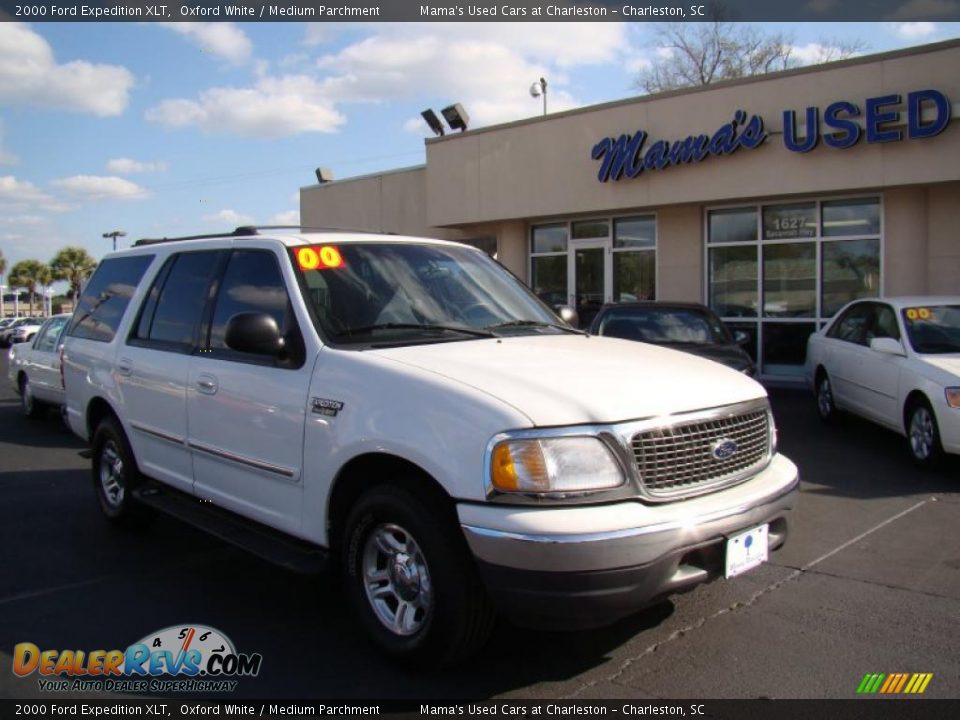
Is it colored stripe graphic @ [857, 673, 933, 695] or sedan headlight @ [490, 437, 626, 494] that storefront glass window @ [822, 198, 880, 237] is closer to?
colored stripe graphic @ [857, 673, 933, 695]

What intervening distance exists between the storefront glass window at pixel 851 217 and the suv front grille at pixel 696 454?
1060 cm

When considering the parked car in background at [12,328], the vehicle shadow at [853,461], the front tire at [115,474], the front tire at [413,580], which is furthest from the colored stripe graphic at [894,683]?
the parked car in background at [12,328]

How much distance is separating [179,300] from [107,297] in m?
1.32

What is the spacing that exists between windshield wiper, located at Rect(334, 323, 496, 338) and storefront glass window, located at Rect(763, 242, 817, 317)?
10.8 meters

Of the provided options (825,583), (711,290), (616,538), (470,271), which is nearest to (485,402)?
(616,538)

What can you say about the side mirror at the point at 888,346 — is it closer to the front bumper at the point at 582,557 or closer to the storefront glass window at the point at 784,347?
the front bumper at the point at 582,557

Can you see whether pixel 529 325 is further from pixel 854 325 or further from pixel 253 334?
pixel 854 325

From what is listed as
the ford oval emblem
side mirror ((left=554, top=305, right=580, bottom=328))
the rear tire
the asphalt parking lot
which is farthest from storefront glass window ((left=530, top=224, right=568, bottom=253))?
the ford oval emblem

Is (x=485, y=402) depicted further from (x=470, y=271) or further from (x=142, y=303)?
(x=142, y=303)

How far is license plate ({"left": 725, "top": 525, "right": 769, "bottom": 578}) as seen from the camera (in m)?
3.37

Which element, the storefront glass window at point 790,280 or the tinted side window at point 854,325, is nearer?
the tinted side window at point 854,325

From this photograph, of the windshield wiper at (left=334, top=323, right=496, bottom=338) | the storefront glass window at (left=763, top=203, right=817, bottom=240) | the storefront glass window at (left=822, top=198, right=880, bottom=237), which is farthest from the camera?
the storefront glass window at (left=763, top=203, right=817, bottom=240)

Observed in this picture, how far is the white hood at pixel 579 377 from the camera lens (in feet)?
10.7

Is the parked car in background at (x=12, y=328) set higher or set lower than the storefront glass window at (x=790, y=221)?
lower
